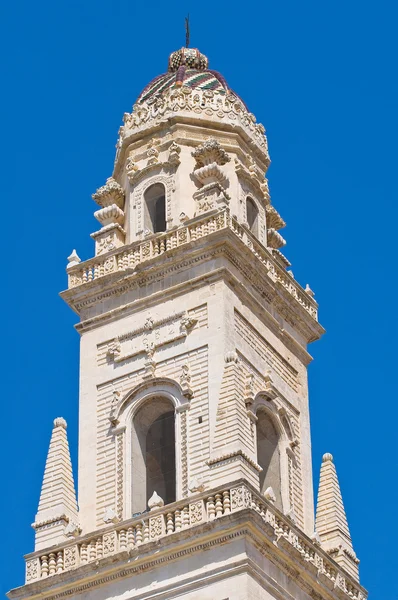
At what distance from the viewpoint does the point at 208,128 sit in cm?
5656

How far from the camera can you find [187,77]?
192 ft

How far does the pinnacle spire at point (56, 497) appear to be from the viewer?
4919 centimetres

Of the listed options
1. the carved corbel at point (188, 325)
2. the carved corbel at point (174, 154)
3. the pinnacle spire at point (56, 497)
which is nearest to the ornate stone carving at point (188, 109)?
the carved corbel at point (174, 154)

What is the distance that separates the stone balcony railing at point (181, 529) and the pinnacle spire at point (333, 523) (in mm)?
1230

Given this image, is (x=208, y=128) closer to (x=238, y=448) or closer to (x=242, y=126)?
(x=242, y=126)

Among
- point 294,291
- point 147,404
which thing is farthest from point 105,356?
point 294,291

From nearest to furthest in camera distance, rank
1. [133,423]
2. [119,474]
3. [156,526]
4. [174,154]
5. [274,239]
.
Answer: [156,526] → [119,474] → [133,423] → [174,154] → [274,239]

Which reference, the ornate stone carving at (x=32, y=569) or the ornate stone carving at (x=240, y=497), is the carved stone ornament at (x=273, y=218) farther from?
the ornate stone carving at (x=32, y=569)

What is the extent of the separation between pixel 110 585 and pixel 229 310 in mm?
7710

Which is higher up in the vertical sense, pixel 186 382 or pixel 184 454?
pixel 186 382

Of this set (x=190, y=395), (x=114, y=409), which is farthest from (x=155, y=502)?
(x=114, y=409)

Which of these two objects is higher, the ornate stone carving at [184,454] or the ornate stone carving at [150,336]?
the ornate stone carving at [150,336]

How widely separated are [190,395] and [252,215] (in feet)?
25.7

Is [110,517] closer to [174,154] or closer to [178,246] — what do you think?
[178,246]
